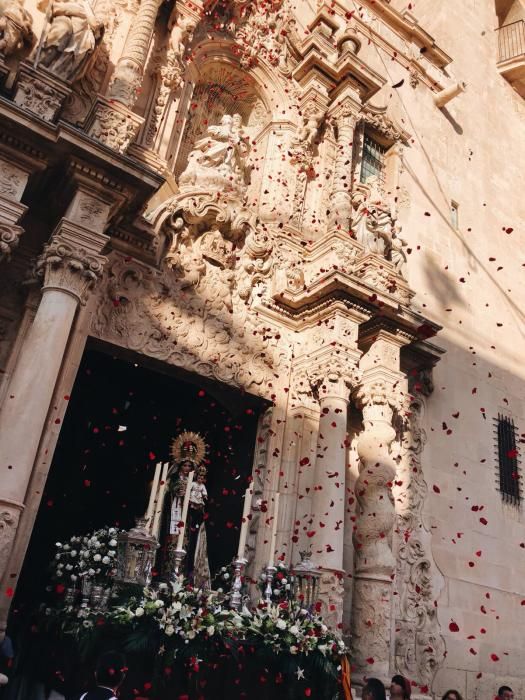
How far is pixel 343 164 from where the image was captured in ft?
38.4

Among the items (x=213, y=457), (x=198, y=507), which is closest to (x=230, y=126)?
(x=213, y=457)

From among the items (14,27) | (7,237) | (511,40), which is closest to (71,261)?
(7,237)

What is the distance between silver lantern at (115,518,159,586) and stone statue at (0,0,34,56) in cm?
634

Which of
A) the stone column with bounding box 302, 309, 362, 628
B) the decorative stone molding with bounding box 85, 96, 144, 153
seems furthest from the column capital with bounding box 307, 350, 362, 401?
the decorative stone molding with bounding box 85, 96, 144, 153

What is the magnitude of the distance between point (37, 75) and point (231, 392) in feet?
16.8

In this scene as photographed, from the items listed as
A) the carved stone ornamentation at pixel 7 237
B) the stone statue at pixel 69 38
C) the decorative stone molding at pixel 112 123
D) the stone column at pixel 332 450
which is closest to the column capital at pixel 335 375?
the stone column at pixel 332 450

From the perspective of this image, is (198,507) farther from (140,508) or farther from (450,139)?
(450,139)

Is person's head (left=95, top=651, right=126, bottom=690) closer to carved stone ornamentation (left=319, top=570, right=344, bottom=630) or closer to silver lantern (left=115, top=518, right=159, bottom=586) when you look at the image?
silver lantern (left=115, top=518, right=159, bottom=586)

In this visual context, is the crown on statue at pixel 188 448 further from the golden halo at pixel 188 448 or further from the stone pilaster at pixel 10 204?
the stone pilaster at pixel 10 204

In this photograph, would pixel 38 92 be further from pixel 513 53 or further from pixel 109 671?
pixel 513 53

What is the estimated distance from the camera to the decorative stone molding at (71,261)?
6.95 metres

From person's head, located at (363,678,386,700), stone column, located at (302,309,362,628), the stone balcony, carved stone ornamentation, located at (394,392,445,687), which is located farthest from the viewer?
the stone balcony

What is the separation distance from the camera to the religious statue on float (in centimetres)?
829

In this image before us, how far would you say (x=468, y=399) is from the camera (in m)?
12.4
